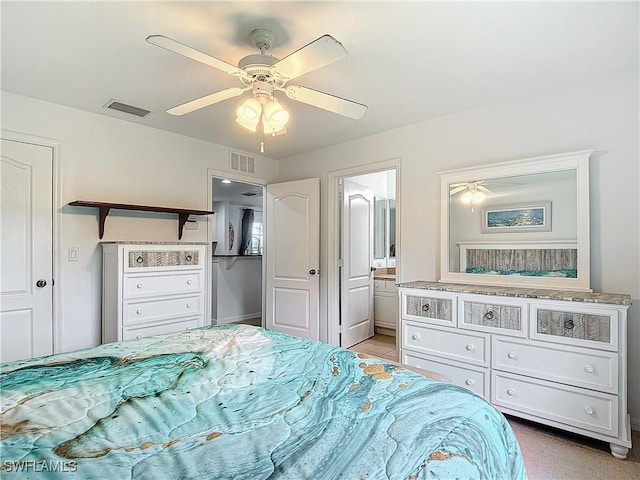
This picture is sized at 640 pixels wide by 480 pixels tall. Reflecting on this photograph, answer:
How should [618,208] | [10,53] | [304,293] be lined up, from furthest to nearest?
[304,293]
[618,208]
[10,53]

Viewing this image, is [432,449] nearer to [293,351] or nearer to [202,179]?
[293,351]

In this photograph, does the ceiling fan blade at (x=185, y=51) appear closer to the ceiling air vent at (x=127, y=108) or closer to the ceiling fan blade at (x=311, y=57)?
the ceiling fan blade at (x=311, y=57)

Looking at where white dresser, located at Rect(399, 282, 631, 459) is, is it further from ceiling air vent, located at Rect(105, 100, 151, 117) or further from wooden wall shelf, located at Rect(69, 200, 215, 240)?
ceiling air vent, located at Rect(105, 100, 151, 117)

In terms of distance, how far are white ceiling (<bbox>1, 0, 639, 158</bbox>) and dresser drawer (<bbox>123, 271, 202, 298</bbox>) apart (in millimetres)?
1435

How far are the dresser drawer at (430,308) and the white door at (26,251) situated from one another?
2.90m

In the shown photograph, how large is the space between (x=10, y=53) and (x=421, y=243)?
10.8 ft

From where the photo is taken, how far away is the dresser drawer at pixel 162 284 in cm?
281

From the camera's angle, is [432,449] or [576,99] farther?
[576,99]

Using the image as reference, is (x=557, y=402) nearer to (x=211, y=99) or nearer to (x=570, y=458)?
(x=570, y=458)

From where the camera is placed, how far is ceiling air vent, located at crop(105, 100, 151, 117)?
2.87m

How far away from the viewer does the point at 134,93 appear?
267 cm

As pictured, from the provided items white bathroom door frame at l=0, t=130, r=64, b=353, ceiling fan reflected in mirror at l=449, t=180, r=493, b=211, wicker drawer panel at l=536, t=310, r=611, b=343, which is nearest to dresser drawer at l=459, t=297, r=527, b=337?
wicker drawer panel at l=536, t=310, r=611, b=343

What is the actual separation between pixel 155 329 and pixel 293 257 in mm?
1743

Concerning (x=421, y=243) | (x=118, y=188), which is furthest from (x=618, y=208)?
(x=118, y=188)
